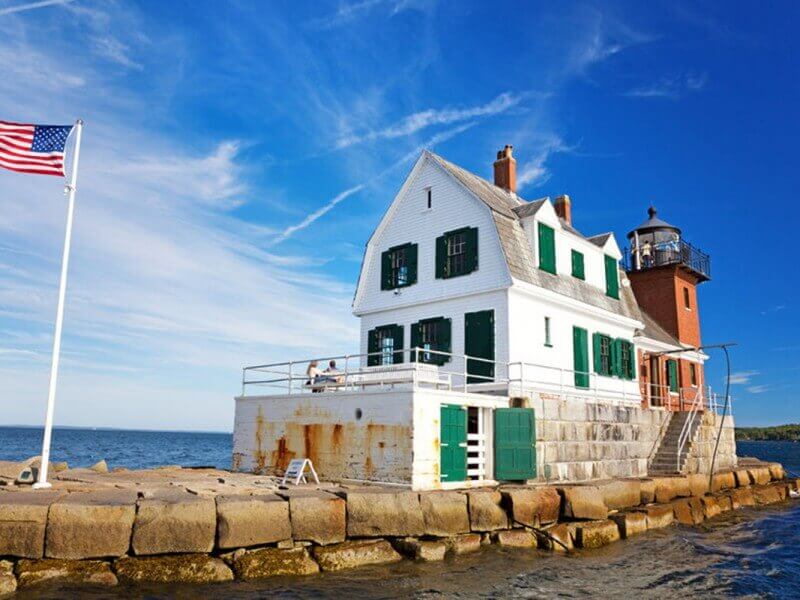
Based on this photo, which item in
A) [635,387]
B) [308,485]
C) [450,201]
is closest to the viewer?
[308,485]

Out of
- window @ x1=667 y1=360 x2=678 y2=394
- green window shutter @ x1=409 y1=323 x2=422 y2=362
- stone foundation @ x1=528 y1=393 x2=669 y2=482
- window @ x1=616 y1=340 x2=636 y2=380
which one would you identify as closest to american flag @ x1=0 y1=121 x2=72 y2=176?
green window shutter @ x1=409 y1=323 x2=422 y2=362

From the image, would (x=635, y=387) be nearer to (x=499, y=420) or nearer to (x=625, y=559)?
(x=499, y=420)

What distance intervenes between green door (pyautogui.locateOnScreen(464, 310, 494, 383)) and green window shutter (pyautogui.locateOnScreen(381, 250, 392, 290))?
3744mm

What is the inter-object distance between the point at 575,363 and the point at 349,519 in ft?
39.3

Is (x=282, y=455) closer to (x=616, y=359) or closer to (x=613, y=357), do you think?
(x=613, y=357)

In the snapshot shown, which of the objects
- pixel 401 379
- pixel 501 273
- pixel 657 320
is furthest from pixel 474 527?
pixel 657 320

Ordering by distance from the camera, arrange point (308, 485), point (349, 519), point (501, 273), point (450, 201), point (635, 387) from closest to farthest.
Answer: point (349, 519), point (308, 485), point (501, 273), point (450, 201), point (635, 387)

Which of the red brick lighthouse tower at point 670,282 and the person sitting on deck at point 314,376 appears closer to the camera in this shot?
the person sitting on deck at point 314,376

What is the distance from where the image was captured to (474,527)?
530 inches

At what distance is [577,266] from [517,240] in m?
3.85

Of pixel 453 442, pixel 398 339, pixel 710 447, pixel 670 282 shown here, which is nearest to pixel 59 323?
pixel 453 442

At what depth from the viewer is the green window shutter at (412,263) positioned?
21.7 m

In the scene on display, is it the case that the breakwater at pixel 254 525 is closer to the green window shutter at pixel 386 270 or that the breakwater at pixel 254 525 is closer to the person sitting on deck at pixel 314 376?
the person sitting on deck at pixel 314 376

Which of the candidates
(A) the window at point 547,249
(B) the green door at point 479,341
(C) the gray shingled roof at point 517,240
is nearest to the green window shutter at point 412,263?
(B) the green door at point 479,341
